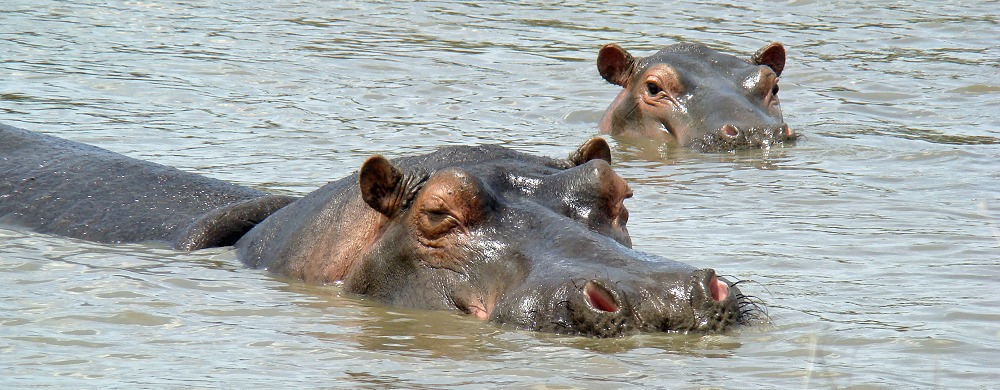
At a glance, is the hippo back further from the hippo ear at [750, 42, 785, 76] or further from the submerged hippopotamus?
the hippo ear at [750, 42, 785, 76]

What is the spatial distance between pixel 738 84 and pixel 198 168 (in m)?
4.55

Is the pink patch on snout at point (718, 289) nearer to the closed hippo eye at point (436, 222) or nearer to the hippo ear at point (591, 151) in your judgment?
the closed hippo eye at point (436, 222)

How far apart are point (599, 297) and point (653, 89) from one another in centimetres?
795

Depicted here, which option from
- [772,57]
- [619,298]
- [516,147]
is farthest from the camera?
[772,57]

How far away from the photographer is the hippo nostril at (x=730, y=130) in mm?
12078

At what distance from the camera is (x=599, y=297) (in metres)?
5.40

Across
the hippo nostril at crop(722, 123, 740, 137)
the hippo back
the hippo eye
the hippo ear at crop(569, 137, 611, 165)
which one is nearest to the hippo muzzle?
the hippo ear at crop(569, 137, 611, 165)

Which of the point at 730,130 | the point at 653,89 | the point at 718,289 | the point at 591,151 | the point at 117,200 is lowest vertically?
the point at 730,130

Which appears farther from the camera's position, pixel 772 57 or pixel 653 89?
pixel 772 57

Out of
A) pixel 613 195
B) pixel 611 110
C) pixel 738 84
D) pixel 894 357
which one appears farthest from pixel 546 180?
pixel 611 110

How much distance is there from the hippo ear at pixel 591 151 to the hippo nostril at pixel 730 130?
199 inches

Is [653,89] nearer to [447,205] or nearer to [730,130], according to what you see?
[730,130]

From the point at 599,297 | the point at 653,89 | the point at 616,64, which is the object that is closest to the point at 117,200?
the point at 599,297

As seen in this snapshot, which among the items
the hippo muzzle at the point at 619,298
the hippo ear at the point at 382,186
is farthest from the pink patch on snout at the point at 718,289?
the hippo ear at the point at 382,186
